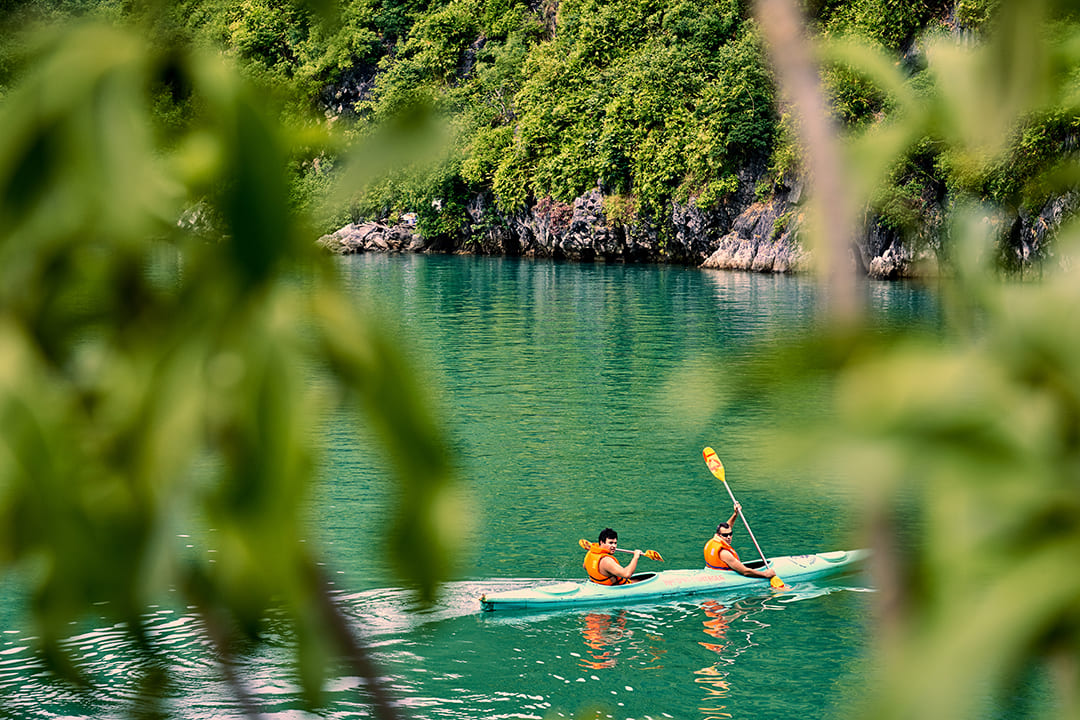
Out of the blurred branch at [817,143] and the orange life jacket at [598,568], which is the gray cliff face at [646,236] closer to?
the orange life jacket at [598,568]

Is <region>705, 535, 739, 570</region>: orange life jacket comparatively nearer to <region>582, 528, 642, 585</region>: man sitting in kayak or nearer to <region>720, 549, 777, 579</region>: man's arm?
<region>720, 549, 777, 579</region>: man's arm

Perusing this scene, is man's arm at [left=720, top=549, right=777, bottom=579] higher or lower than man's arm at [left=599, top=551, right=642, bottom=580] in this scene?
lower

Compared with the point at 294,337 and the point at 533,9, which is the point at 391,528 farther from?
the point at 533,9

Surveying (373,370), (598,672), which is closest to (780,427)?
(373,370)

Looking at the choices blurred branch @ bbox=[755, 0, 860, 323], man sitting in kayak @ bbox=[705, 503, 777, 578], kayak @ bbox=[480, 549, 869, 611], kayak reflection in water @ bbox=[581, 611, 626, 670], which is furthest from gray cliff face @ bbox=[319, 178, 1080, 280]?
blurred branch @ bbox=[755, 0, 860, 323]

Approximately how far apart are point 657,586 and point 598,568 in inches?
32.1

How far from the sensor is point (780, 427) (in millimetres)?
558

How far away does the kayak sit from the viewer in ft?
47.3

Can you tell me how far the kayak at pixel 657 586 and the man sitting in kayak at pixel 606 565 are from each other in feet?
0.29

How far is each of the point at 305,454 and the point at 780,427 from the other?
0.22 m

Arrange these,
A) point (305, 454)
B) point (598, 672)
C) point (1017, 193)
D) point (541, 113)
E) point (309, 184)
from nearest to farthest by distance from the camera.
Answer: point (305, 454), point (309, 184), point (1017, 193), point (598, 672), point (541, 113)

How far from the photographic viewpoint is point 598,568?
48.6ft

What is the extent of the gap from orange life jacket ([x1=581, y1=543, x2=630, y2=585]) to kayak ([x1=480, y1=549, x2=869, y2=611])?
76 mm

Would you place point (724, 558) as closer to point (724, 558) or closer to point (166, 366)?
point (724, 558)
